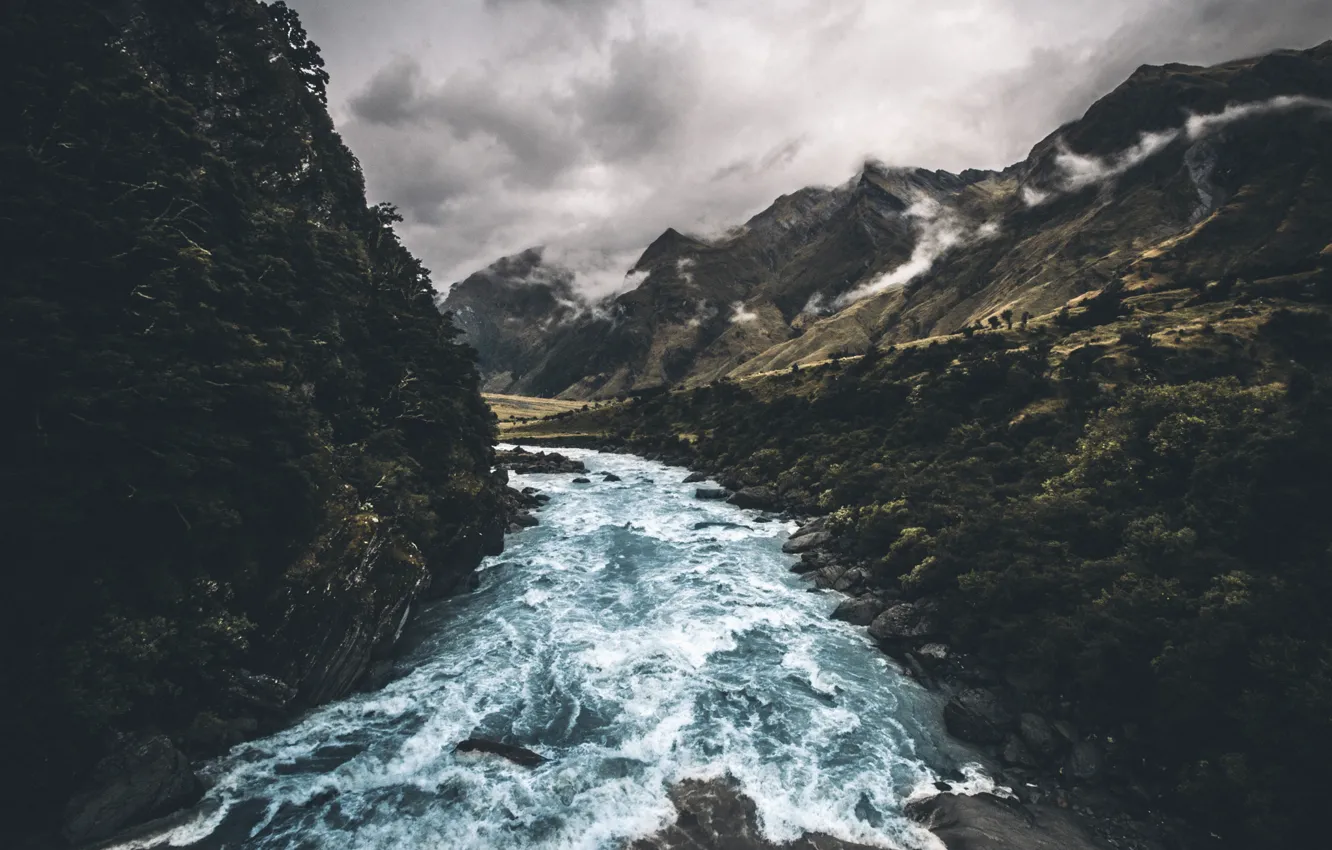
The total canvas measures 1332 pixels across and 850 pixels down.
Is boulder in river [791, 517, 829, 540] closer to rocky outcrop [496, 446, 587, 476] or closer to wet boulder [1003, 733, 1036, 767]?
wet boulder [1003, 733, 1036, 767]

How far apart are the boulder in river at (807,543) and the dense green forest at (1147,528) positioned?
193cm

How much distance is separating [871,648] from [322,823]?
32.7 meters

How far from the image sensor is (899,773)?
26.7 meters

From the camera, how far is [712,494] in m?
88.1

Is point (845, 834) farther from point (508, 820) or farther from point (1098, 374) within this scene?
point (1098, 374)

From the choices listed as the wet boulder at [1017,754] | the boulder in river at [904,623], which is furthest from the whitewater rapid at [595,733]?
the wet boulder at [1017,754]

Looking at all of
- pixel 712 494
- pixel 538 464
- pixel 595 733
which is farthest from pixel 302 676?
pixel 538 464

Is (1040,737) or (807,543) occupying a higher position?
(807,543)

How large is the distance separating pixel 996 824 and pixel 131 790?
34866 millimetres

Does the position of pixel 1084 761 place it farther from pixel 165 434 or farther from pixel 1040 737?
pixel 165 434

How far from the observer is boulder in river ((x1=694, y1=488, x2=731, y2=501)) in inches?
3423

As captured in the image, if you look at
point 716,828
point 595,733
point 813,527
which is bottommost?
point 813,527

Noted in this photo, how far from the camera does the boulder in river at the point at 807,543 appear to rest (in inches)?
2281

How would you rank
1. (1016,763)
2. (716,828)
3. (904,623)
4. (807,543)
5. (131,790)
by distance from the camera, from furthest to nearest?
(807,543) < (904,623) < (1016,763) < (716,828) < (131,790)
